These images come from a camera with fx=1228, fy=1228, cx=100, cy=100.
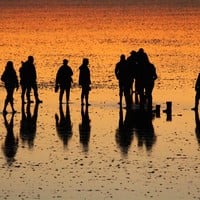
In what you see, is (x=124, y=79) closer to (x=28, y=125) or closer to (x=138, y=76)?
(x=138, y=76)

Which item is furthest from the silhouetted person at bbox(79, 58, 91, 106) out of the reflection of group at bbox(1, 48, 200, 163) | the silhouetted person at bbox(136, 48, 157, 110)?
the silhouetted person at bbox(136, 48, 157, 110)

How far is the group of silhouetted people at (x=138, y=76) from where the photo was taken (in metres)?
35.0

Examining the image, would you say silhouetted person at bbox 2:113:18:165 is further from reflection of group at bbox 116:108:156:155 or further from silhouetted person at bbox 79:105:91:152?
reflection of group at bbox 116:108:156:155

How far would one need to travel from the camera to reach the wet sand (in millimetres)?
21609

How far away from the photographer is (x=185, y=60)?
205ft

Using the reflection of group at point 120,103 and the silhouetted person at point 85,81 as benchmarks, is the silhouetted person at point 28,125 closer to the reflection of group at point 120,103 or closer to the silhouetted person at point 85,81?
the reflection of group at point 120,103

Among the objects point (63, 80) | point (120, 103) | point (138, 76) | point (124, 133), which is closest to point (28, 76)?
point (63, 80)

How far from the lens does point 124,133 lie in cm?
2969

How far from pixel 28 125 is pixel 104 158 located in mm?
6414

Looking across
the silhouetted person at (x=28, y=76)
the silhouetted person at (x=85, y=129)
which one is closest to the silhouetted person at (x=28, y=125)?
the silhouetted person at (x=28, y=76)

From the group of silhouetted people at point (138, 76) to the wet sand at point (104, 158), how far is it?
0.62 metres

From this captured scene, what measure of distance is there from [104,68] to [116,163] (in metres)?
31.6

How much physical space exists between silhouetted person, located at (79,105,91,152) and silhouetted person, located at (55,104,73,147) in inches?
11.4

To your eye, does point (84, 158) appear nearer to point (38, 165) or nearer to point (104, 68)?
point (38, 165)
